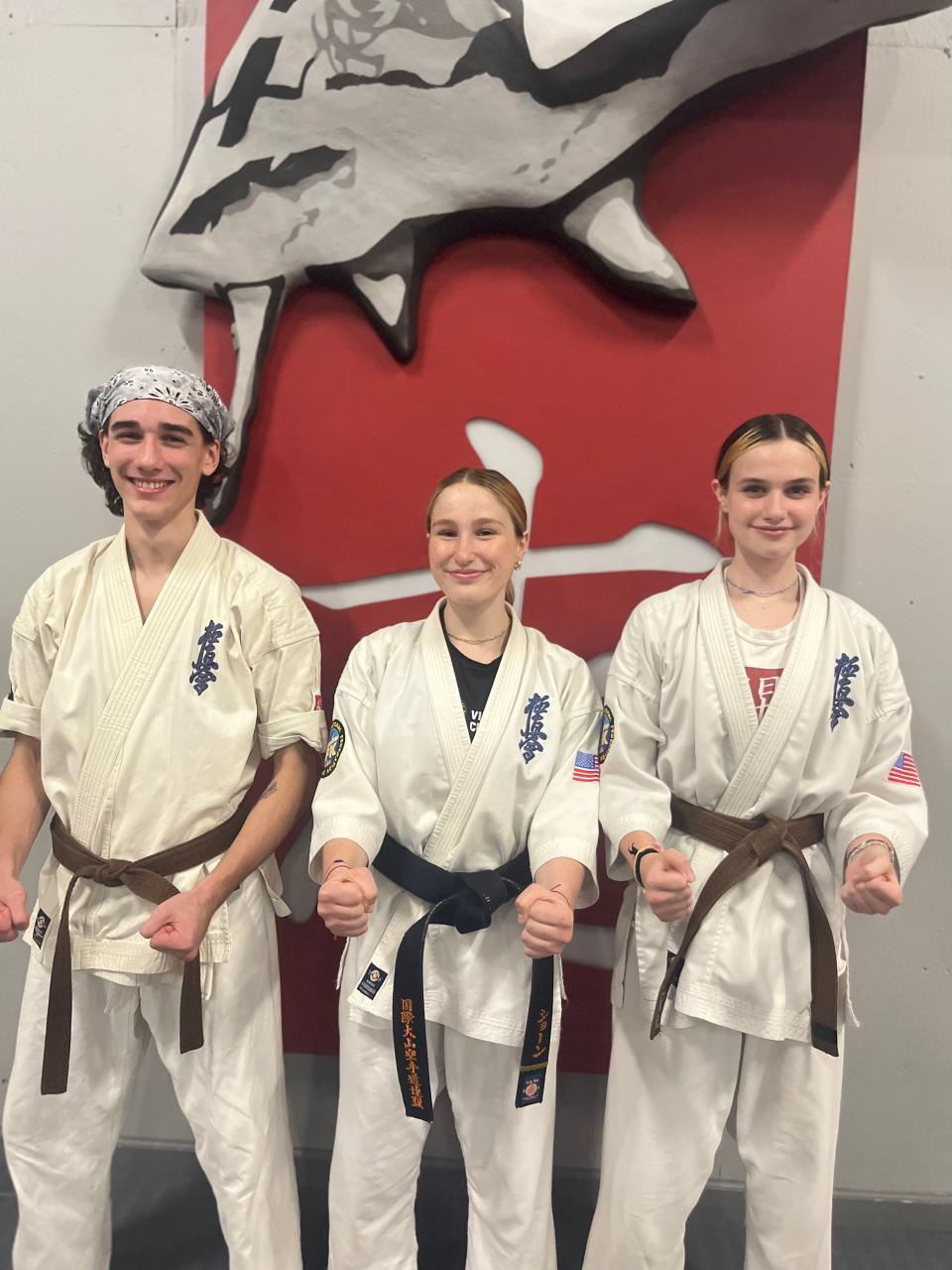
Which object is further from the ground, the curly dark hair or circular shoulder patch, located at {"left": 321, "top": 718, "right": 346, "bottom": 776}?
the curly dark hair

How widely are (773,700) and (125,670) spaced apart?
1.27 m

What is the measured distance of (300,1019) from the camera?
7.18ft

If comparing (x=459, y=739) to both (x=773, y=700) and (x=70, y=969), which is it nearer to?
(x=773, y=700)

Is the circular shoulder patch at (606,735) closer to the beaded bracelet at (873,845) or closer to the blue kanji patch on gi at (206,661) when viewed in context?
the beaded bracelet at (873,845)

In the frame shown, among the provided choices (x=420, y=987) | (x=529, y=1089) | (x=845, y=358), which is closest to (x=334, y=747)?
(x=420, y=987)

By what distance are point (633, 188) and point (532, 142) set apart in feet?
0.82

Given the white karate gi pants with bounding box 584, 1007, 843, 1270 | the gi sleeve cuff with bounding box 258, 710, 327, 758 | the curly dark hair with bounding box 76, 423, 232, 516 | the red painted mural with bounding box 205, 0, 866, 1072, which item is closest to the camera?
the white karate gi pants with bounding box 584, 1007, 843, 1270

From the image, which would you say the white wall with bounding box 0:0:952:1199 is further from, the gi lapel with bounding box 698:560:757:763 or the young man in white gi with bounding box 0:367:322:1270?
the gi lapel with bounding box 698:560:757:763

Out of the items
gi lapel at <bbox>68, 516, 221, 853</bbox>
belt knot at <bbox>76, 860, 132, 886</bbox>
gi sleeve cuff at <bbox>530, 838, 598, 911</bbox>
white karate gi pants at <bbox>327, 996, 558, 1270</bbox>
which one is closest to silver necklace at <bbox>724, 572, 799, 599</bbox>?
gi sleeve cuff at <bbox>530, 838, 598, 911</bbox>

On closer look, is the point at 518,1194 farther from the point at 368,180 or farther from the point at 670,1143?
the point at 368,180

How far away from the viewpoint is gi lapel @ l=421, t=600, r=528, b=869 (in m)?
1.59

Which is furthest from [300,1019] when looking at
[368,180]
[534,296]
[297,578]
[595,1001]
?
[368,180]

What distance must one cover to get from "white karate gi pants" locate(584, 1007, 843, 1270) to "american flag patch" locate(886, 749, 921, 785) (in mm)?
513

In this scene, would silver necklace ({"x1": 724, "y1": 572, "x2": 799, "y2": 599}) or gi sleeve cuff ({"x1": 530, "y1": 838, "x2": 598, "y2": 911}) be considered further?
silver necklace ({"x1": 724, "y1": 572, "x2": 799, "y2": 599})
